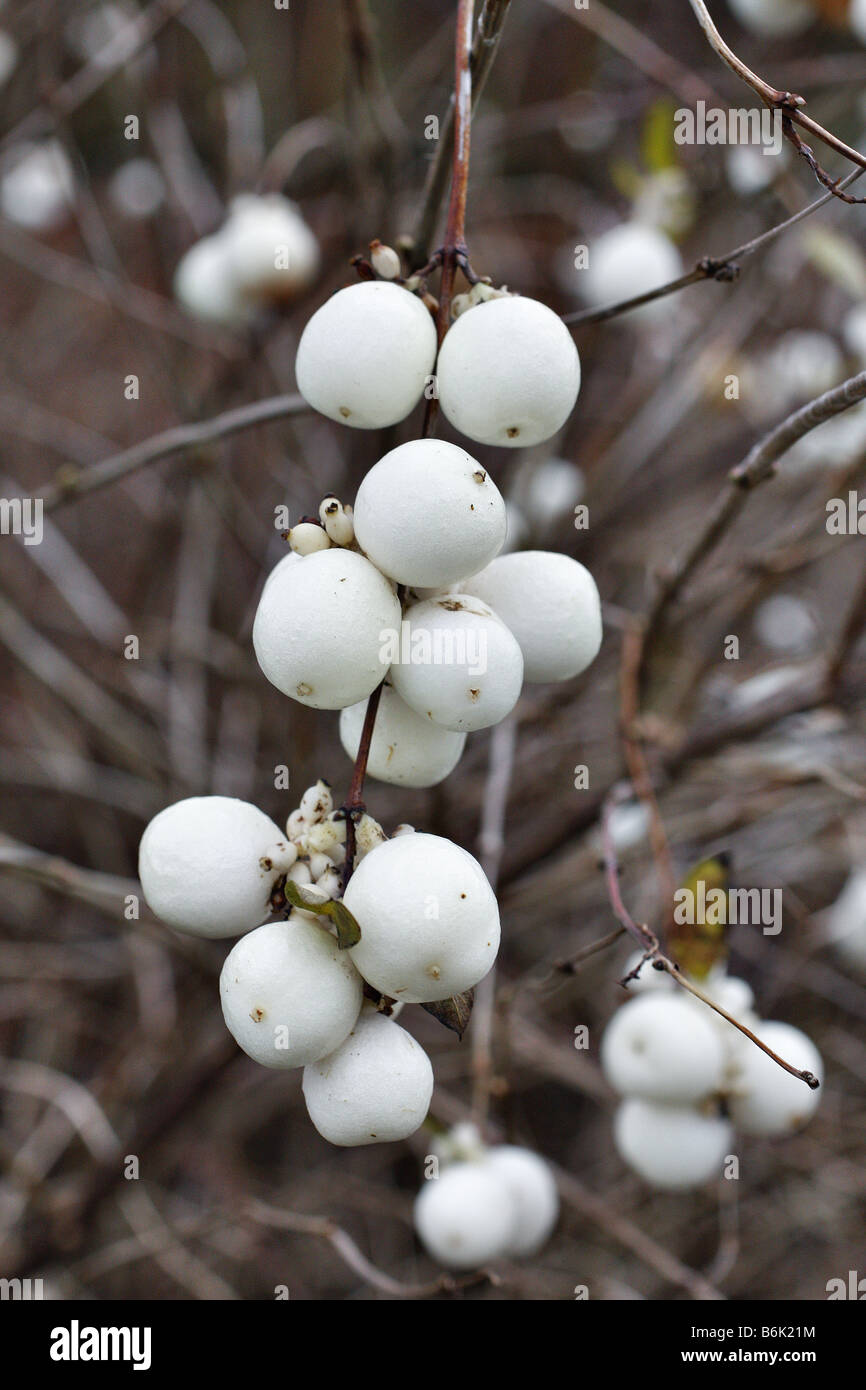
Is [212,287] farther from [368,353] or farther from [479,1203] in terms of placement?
[479,1203]

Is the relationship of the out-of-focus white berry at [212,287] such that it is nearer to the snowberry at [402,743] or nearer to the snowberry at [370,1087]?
the snowberry at [402,743]

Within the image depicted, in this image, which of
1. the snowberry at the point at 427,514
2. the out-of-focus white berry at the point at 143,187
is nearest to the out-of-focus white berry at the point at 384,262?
the snowberry at the point at 427,514

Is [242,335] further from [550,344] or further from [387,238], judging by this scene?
[550,344]

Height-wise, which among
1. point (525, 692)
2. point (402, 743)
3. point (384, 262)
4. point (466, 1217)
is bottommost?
point (466, 1217)

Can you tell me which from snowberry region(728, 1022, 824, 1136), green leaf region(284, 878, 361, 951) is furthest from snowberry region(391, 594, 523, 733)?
snowberry region(728, 1022, 824, 1136)

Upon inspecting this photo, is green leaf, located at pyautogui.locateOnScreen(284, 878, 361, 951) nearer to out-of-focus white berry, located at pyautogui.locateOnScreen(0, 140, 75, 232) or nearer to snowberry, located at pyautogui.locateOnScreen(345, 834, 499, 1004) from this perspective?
snowberry, located at pyautogui.locateOnScreen(345, 834, 499, 1004)

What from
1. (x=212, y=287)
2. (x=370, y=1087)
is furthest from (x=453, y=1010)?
(x=212, y=287)

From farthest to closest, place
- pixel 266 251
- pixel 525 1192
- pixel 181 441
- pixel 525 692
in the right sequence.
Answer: pixel 525 692
pixel 266 251
pixel 525 1192
pixel 181 441
